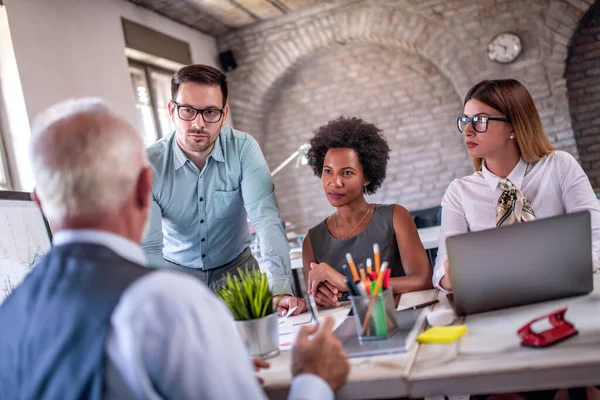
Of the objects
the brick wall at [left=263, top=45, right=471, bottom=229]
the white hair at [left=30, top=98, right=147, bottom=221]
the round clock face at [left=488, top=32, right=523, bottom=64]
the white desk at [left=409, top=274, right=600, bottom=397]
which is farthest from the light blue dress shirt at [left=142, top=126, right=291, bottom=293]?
the brick wall at [left=263, top=45, right=471, bottom=229]

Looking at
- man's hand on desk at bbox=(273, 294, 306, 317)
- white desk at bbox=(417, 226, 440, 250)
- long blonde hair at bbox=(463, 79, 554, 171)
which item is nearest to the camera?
man's hand on desk at bbox=(273, 294, 306, 317)

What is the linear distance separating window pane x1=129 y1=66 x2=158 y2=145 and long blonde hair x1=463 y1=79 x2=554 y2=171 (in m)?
4.25

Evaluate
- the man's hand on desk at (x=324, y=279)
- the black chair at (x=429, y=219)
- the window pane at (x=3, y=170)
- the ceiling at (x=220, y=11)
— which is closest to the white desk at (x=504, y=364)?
the man's hand on desk at (x=324, y=279)

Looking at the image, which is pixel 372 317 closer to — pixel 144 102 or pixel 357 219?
pixel 357 219

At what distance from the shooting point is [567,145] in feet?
19.9

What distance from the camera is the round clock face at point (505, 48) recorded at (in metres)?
6.08

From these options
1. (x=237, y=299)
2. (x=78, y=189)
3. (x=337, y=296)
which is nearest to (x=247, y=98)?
(x=337, y=296)

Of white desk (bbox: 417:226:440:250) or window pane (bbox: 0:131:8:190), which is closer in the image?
white desk (bbox: 417:226:440:250)

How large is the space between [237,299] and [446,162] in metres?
5.79

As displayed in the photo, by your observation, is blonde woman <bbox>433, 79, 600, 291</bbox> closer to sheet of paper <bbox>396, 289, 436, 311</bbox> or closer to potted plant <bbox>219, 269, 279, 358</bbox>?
sheet of paper <bbox>396, 289, 436, 311</bbox>

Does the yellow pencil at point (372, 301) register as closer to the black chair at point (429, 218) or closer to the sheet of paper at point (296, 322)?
the sheet of paper at point (296, 322)

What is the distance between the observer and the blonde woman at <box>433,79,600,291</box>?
202 cm

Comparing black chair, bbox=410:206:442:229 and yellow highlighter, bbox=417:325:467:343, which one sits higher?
yellow highlighter, bbox=417:325:467:343

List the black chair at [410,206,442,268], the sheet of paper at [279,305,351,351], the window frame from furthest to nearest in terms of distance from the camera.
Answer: the window frame
the black chair at [410,206,442,268]
the sheet of paper at [279,305,351,351]
